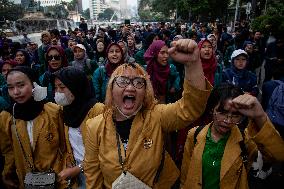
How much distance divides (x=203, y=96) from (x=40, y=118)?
5.54 ft

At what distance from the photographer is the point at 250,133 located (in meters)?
1.92

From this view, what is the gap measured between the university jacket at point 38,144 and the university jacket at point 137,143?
797mm

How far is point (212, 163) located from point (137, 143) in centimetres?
71

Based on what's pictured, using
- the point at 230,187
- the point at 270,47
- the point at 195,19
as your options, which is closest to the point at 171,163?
the point at 230,187

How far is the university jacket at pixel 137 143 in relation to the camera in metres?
2.09

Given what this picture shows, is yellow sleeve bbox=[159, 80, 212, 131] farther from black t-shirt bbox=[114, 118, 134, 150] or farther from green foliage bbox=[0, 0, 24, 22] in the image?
green foliage bbox=[0, 0, 24, 22]

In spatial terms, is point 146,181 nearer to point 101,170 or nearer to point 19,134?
point 101,170

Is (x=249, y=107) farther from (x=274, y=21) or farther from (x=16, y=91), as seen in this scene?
(x=274, y=21)

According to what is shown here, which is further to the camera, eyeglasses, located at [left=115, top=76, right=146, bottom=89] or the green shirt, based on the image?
the green shirt

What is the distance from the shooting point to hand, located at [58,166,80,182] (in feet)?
9.09

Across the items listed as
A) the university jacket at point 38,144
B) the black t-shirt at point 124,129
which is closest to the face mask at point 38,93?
the university jacket at point 38,144

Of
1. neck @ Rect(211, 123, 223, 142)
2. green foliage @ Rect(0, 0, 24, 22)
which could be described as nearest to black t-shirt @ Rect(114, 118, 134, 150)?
neck @ Rect(211, 123, 223, 142)

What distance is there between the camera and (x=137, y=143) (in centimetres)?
210

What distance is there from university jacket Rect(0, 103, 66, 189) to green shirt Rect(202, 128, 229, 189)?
135cm
